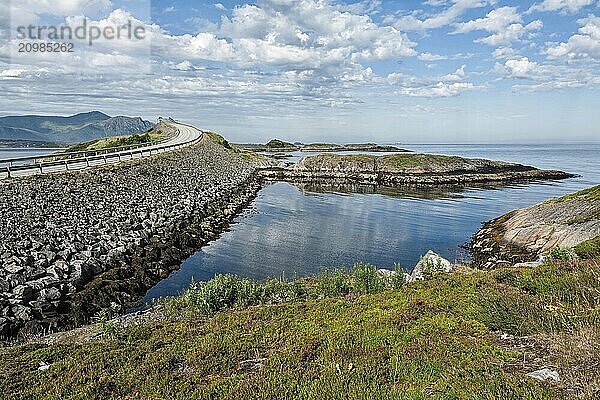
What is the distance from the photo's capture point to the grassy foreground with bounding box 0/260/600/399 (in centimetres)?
628

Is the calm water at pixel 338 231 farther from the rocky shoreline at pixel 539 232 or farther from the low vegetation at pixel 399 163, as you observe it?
the low vegetation at pixel 399 163

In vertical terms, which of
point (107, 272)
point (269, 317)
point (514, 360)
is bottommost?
point (107, 272)

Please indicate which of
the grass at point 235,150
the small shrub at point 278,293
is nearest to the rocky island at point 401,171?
the grass at point 235,150

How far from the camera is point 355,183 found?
67.6 m

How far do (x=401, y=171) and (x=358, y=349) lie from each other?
7299cm

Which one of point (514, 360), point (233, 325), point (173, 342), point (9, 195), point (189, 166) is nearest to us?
point (514, 360)

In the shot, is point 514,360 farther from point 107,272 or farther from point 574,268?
point 107,272

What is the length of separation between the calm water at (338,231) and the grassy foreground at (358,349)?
775 cm

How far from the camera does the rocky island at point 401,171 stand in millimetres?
71062

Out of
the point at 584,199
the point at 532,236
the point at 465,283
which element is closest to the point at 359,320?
the point at 465,283

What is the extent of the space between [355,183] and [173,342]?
5999 cm

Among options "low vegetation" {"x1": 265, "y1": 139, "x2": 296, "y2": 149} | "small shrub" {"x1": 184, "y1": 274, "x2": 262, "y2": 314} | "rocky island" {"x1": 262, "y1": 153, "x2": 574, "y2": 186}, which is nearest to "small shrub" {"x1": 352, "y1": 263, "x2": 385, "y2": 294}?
"small shrub" {"x1": 184, "y1": 274, "x2": 262, "y2": 314}

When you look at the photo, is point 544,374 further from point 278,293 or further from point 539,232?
point 539,232

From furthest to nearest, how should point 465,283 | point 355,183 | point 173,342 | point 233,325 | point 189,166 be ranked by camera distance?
1. point 355,183
2. point 189,166
3. point 465,283
4. point 233,325
5. point 173,342
